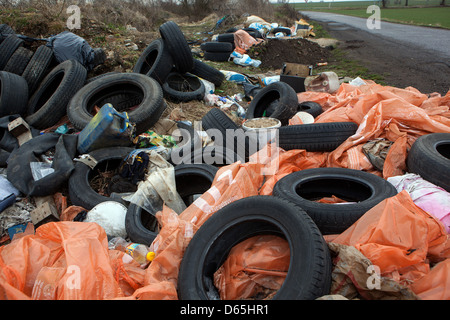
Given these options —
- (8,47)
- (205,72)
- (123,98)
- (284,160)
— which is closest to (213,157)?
(284,160)

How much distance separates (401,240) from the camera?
176cm

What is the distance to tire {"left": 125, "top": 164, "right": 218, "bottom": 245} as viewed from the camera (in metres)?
2.75

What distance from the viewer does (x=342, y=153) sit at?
3475 mm

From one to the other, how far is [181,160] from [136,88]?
6.54ft

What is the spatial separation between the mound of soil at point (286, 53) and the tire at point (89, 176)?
24.0 ft

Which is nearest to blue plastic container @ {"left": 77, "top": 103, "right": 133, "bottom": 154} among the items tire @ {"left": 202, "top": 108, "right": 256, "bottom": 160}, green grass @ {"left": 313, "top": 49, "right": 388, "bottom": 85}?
tire @ {"left": 202, "top": 108, "right": 256, "bottom": 160}

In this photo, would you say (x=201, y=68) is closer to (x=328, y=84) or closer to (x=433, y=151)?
(x=328, y=84)

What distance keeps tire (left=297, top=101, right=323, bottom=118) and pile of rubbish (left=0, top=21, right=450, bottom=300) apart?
22 mm

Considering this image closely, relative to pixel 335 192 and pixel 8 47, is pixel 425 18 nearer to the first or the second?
pixel 335 192

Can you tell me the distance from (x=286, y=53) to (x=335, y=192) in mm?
8832
